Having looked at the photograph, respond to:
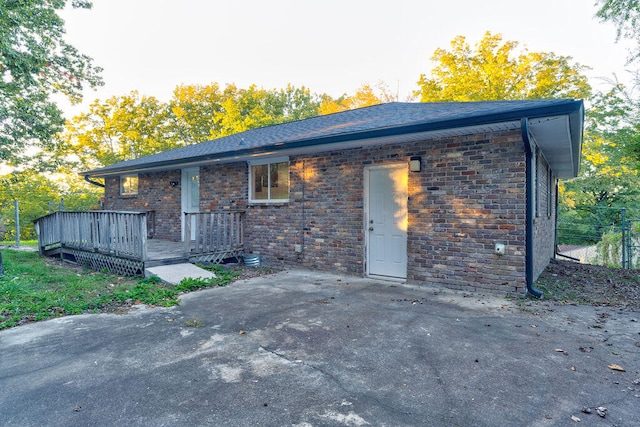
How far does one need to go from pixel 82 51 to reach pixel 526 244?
46.9 ft

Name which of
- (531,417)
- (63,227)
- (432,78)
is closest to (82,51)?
(63,227)

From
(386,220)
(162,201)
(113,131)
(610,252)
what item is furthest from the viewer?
(113,131)

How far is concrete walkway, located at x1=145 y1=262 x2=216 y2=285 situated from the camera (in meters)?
6.01

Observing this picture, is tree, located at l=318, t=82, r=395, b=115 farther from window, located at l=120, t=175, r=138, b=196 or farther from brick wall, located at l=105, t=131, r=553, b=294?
brick wall, located at l=105, t=131, r=553, b=294

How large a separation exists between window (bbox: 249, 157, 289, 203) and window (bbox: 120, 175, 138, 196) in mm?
6158

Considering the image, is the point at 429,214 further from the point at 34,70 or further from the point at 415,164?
the point at 34,70

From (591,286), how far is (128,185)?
13.7m

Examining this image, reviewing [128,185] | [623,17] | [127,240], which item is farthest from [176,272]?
[623,17]

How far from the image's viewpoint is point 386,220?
20.7ft

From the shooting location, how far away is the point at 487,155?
5.14m

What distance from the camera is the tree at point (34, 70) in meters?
8.64

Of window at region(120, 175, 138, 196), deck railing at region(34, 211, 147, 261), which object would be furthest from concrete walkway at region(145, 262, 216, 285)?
window at region(120, 175, 138, 196)

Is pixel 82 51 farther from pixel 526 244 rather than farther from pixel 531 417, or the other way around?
pixel 531 417

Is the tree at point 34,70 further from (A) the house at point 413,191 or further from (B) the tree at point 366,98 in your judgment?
(B) the tree at point 366,98
